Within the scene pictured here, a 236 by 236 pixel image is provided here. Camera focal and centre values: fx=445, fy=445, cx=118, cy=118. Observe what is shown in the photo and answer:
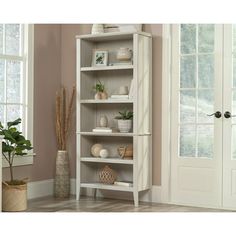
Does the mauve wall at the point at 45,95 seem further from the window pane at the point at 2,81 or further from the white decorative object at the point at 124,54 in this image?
the white decorative object at the point at 124,54

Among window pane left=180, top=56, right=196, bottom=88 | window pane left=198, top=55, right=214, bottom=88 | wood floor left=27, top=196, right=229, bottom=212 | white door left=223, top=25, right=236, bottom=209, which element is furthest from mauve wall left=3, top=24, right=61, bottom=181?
white door left=223, top=25, right=236, bottom=209

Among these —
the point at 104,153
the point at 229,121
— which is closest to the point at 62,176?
the point at 104,153

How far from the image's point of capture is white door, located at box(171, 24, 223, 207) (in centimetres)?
456

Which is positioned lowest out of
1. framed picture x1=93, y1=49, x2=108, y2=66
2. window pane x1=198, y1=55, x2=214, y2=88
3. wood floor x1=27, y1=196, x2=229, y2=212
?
wood floor x1=27, y1=196, x2=229, y2=212

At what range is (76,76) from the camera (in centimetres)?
515

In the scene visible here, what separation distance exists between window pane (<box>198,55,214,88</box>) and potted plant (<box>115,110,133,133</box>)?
Result: 82 cm

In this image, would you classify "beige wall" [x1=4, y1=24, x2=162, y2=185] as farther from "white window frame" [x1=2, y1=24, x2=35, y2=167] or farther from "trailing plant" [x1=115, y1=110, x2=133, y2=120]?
"trailing plant" [x1=115, y1=110, x2=133, y2=120]

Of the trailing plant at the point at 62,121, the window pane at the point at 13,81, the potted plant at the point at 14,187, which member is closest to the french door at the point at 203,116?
the trailing plant at the point at 62,121

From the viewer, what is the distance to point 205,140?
459 cm

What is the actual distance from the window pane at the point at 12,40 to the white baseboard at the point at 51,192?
1.50 meters

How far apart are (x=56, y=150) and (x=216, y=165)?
1997mm

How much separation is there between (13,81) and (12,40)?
0.45m

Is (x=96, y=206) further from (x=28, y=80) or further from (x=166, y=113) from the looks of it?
(x=28, y=80)
